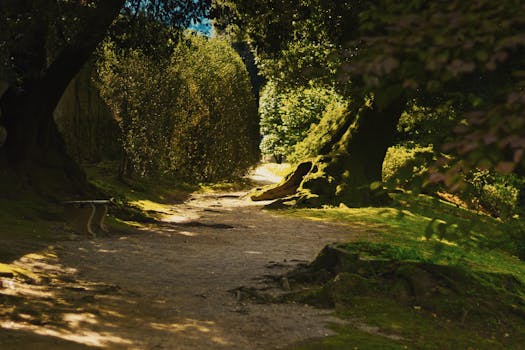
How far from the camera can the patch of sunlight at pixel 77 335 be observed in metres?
6.15

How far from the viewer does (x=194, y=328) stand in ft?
22.9

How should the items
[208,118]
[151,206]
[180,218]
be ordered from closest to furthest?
[180,218] → [151,206] → [208,118]

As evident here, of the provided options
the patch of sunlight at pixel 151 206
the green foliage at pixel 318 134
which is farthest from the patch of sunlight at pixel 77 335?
the green foliage at pixel 318 134

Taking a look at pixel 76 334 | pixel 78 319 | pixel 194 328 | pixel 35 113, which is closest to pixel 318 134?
pixel 35 113

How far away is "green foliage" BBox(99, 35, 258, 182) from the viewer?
81.4 feet

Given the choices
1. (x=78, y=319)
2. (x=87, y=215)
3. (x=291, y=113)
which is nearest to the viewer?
(x=78, y=319)

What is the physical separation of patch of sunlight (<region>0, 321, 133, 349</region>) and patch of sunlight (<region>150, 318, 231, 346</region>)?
653 millimetres

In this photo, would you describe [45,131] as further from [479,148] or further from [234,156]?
[234,156]

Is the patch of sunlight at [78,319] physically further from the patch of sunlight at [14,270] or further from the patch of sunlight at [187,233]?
the patch of sunlight at [187,233]

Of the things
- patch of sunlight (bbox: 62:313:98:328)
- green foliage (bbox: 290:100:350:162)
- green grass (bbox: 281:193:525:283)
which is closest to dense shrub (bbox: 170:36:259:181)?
green foliage (bbox: 290:100:350:162)

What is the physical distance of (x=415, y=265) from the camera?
905 cm

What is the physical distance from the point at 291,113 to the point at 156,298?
3570 centimetres

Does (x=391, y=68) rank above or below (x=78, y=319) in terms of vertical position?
above

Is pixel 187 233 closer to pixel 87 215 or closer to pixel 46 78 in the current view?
pixel 87 215
